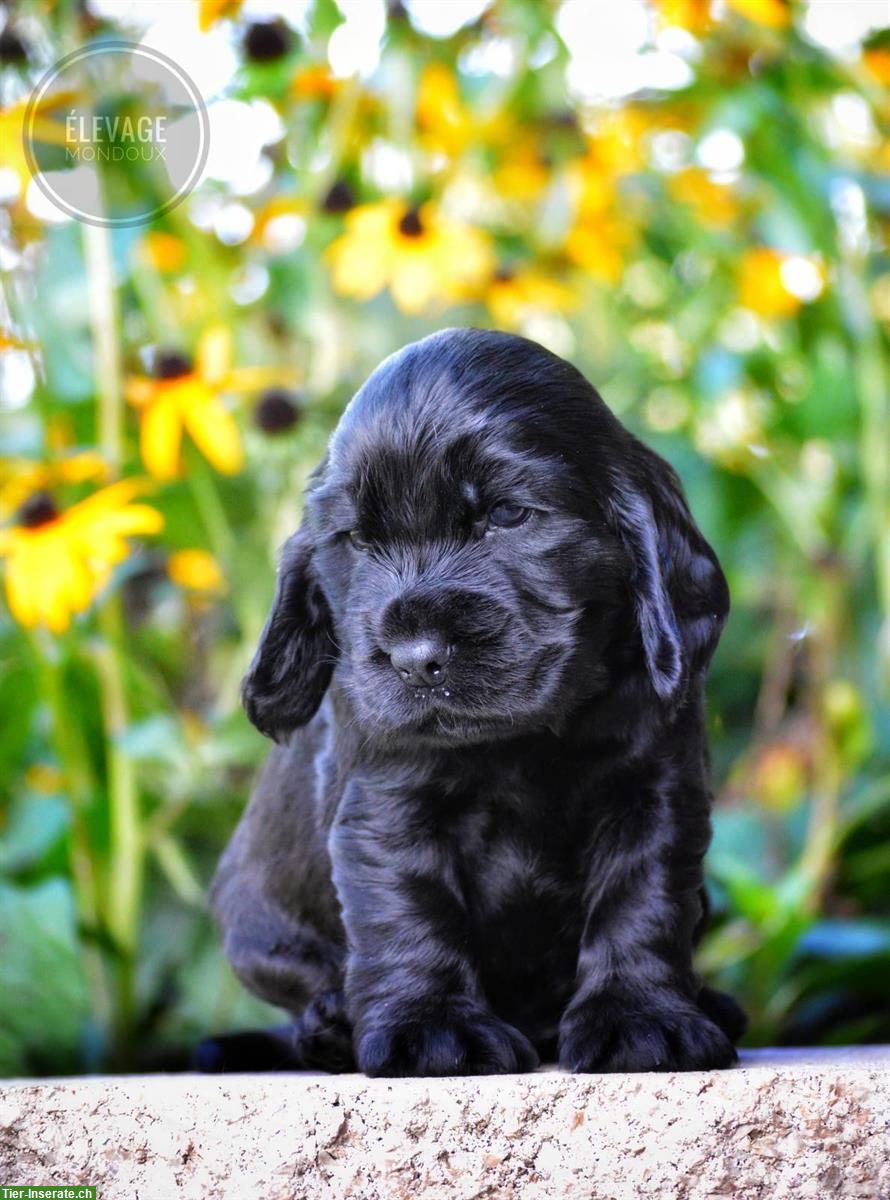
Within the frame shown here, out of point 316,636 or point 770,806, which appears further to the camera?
point 770,806

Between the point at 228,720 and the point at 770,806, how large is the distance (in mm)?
1779

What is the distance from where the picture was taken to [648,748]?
2367mm

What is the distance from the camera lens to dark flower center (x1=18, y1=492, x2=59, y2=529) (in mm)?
3859

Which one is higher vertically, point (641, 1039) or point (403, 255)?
point (403, 255)

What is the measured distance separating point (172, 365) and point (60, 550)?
0.67 metres

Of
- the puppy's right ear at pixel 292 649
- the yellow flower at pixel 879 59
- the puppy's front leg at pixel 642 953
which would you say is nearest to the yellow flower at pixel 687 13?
the yellow flower at pixel 879 59

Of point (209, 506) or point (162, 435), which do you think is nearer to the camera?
point (162, 435)

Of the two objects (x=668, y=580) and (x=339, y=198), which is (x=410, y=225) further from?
(x=668, y=580)

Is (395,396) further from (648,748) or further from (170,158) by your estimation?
(170,158)

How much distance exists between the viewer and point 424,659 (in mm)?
2121

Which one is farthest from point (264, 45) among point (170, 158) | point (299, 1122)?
point (299, 1122)

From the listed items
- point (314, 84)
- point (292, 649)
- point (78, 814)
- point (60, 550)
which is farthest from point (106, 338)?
point (292, 649)

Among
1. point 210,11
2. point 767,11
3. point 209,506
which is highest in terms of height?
point 210,11

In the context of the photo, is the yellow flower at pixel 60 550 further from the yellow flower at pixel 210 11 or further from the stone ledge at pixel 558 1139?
the stone ledge at pixel 558 1139
